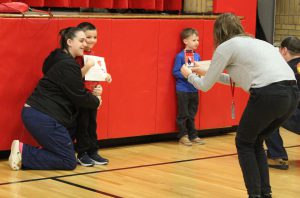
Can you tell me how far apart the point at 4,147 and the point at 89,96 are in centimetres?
88

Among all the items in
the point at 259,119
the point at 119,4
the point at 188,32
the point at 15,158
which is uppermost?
the point at 119,4

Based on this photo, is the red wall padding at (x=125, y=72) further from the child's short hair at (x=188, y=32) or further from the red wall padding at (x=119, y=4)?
the red wall padding at (x=119, y=4)

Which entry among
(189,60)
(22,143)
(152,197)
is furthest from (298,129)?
(22,143)

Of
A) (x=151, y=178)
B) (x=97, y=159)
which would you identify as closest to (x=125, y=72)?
(x=97, y=159)

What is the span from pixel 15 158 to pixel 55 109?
1.69 ft

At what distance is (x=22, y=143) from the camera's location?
5.52 m

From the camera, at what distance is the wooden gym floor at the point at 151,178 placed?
190 inches

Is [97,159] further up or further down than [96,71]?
further down

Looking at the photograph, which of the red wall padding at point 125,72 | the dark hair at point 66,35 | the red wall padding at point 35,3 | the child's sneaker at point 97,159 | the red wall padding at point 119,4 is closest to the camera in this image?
the dark hair at point 66,35

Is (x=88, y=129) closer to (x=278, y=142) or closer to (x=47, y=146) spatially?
(x=47, y=146)

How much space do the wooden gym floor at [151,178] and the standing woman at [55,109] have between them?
0.39ft

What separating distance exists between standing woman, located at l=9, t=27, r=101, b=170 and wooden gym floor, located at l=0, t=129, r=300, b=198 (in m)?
0.12

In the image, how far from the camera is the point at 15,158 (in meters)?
5.37

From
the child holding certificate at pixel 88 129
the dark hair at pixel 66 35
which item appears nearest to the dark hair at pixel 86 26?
the child holding certificate at pixel 88 129
